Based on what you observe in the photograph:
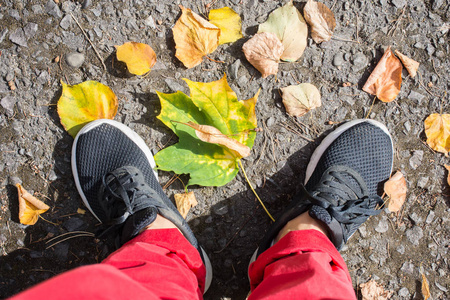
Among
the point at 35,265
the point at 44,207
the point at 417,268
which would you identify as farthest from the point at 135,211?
the point at 417,268

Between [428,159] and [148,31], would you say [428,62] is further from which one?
[148,31]

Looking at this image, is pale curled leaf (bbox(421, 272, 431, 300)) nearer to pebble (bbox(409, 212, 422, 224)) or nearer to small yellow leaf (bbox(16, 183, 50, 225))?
pebble (bbox(409, 212, 422, 224))

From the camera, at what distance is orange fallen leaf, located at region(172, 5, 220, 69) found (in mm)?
1468

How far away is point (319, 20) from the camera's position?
1.53 m

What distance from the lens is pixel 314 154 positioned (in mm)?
1531

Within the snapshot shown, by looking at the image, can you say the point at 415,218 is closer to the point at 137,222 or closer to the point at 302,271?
the point at 302,271

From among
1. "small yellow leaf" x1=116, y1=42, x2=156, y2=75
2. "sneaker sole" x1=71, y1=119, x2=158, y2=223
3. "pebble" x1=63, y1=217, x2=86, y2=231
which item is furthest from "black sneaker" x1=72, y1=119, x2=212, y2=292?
"small yellow leaf" x1=116, y1=42, x2=156, y2=75

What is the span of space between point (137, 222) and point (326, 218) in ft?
2.54

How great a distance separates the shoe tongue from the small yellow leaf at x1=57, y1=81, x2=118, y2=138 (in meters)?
0.51

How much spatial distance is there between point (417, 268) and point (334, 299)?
2.97 feet

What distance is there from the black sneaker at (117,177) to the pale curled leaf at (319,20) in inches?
38.9

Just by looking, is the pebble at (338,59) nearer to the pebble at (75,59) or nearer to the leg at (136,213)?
the leg at (136,213)

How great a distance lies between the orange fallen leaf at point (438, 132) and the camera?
1543mm

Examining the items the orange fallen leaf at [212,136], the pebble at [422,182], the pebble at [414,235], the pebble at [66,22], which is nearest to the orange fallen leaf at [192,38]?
the orange fallen leaf at [212,136]
